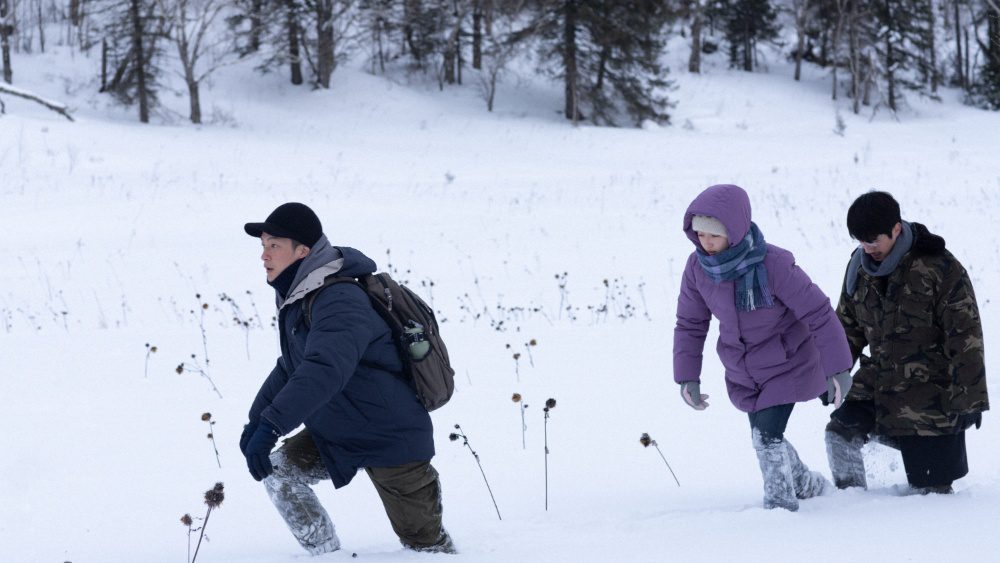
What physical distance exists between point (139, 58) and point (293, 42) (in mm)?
6075

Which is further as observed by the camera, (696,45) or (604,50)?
(696,45)

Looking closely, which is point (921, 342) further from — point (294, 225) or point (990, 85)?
point (990, 85)

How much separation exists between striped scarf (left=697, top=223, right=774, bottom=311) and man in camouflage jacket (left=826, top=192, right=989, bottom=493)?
0.53 meters

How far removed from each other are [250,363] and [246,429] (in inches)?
162

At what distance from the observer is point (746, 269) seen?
144 inches

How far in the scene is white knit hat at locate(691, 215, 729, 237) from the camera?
3609 millimetres

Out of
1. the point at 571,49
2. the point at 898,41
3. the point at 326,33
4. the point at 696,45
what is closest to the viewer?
the point at 571,49

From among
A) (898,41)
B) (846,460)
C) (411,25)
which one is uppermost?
(411,25)

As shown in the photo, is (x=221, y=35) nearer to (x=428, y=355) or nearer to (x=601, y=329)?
(x=601, y=329)

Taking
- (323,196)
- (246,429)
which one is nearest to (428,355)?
(246,429)

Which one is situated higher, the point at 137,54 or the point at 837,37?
the point at 837,37

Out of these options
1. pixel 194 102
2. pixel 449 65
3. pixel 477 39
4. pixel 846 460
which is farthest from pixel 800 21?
pixel 846 460

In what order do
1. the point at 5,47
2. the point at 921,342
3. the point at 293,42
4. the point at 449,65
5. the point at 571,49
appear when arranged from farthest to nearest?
1. the point at 449,65
2. the point at 293,42
3. the point at 5,47
4. the point at 571,49
5. the point at 921,342

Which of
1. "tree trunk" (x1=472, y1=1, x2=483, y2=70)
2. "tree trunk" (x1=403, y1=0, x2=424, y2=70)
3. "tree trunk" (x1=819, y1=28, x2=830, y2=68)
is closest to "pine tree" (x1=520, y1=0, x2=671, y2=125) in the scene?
"tree trunk" (x1=472, y1=1, x2=483, y2=70)
